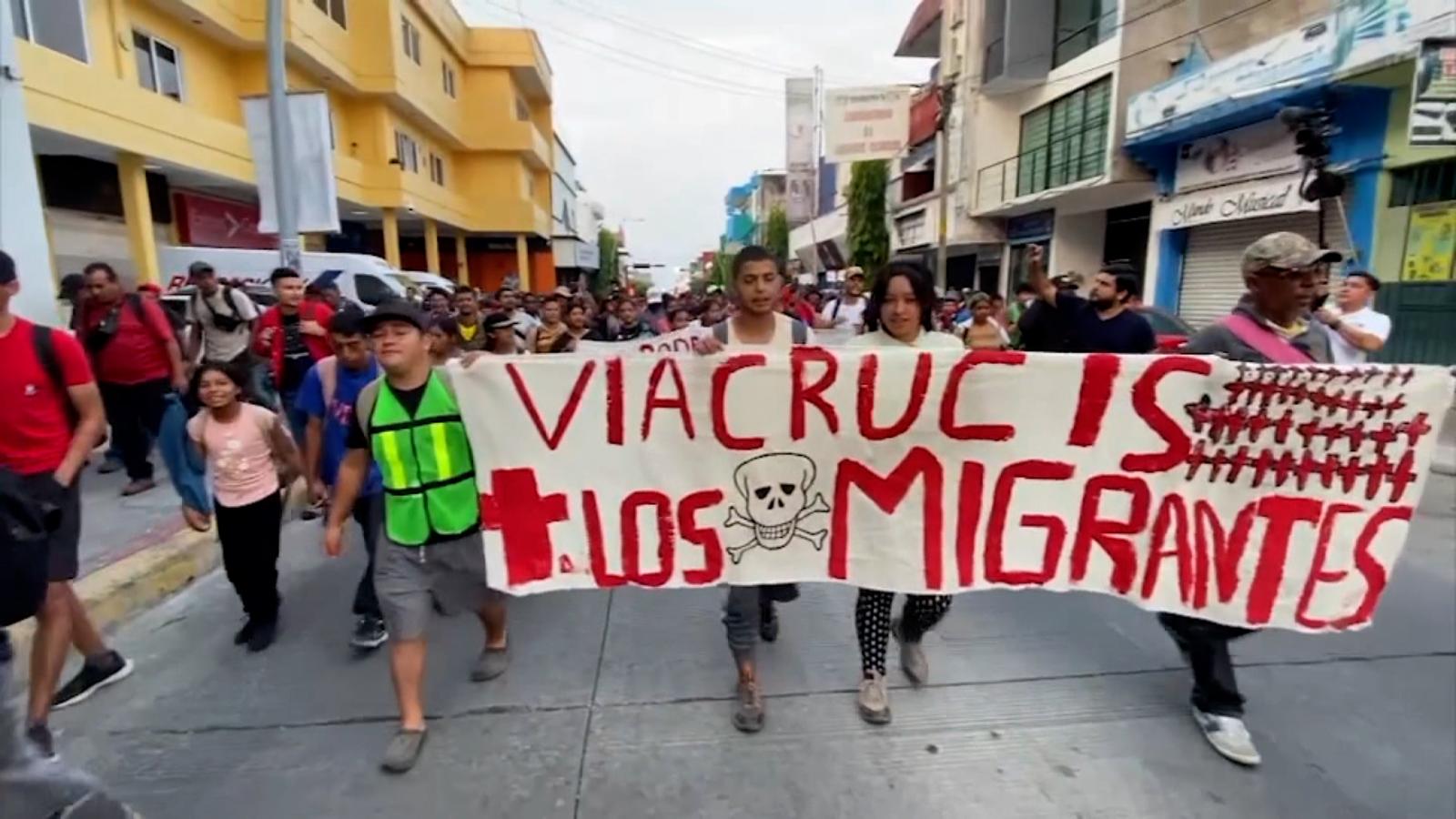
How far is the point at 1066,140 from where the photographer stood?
18734 mm

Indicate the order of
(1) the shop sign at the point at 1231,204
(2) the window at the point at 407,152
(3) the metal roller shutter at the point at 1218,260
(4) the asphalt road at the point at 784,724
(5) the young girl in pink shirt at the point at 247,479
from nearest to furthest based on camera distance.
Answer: (4) the asphalt road at the point at 784,724, (5) the young girl in pink shirt at the point at 247,479, (1) the shop sign at the point at 1231,204, (3) the metal roller shutter at the point at 1218,260, (2) the window at the point at 407,152

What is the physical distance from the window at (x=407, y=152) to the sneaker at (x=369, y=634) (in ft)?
68.6

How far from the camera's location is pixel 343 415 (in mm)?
3461

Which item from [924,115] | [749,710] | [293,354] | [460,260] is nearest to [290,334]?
[293,354]

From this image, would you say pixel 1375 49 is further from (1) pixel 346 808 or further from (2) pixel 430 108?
(2) pixel 430 108

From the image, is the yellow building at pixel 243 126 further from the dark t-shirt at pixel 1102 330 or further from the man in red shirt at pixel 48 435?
the dark t-shirt at pixel 1102 330

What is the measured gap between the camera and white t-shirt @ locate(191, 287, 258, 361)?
600 centimetres

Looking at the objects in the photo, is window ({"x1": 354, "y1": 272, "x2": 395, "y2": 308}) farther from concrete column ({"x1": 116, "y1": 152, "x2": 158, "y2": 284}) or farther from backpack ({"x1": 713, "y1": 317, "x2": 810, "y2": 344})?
backpack ({"x1": 713, "y1": 317, "x2": 810, "y2": 344})

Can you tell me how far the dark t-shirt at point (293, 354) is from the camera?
5.95 metres

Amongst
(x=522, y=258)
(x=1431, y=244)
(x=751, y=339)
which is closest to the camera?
(x=751, y=339)

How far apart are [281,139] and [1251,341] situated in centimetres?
874

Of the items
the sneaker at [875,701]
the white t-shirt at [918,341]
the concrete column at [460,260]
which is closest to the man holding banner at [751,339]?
the white t-shirt at [918,341]

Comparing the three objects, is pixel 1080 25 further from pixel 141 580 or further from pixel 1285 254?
pixel 141 580

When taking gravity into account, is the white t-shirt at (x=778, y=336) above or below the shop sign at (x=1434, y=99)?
below
